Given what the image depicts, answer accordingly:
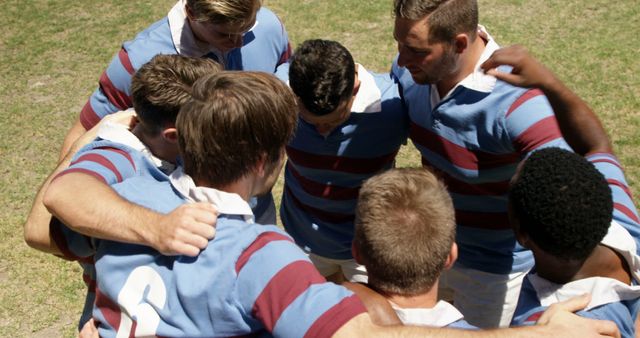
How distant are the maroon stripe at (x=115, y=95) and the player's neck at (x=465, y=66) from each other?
165 centimetres

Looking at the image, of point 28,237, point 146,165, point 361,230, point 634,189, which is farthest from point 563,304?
point 634,189

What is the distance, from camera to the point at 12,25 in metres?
9.77

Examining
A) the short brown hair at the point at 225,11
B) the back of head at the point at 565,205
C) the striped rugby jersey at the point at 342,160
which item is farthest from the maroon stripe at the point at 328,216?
the back of head at the point at 565,205

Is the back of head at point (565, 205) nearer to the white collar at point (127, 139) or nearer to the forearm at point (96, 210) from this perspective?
the forearm at point (96, 210)

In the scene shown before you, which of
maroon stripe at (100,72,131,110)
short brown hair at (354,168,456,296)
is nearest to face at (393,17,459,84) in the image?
short brown hair at (354,168,456,296)

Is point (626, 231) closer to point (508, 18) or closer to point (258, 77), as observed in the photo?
point (258, 77)

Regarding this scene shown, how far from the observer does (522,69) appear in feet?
9.41

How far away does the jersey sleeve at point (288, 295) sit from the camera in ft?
6.04

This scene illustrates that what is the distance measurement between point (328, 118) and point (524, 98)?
0.99 metres

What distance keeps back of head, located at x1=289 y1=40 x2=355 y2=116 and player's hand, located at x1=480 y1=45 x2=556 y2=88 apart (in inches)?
30.5

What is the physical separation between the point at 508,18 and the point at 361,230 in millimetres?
7280

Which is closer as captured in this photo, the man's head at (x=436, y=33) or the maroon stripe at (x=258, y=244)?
the maroon stripe at (x=258, y=244)

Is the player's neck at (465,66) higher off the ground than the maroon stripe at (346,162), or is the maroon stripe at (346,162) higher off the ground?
the player's neck at (465,66)

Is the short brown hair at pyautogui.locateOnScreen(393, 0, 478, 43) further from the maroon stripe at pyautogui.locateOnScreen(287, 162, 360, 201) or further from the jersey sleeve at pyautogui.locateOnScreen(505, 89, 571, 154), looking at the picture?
the maroon stripe at pyautogui.locateOnScreen(287, 162, 360, 201)
